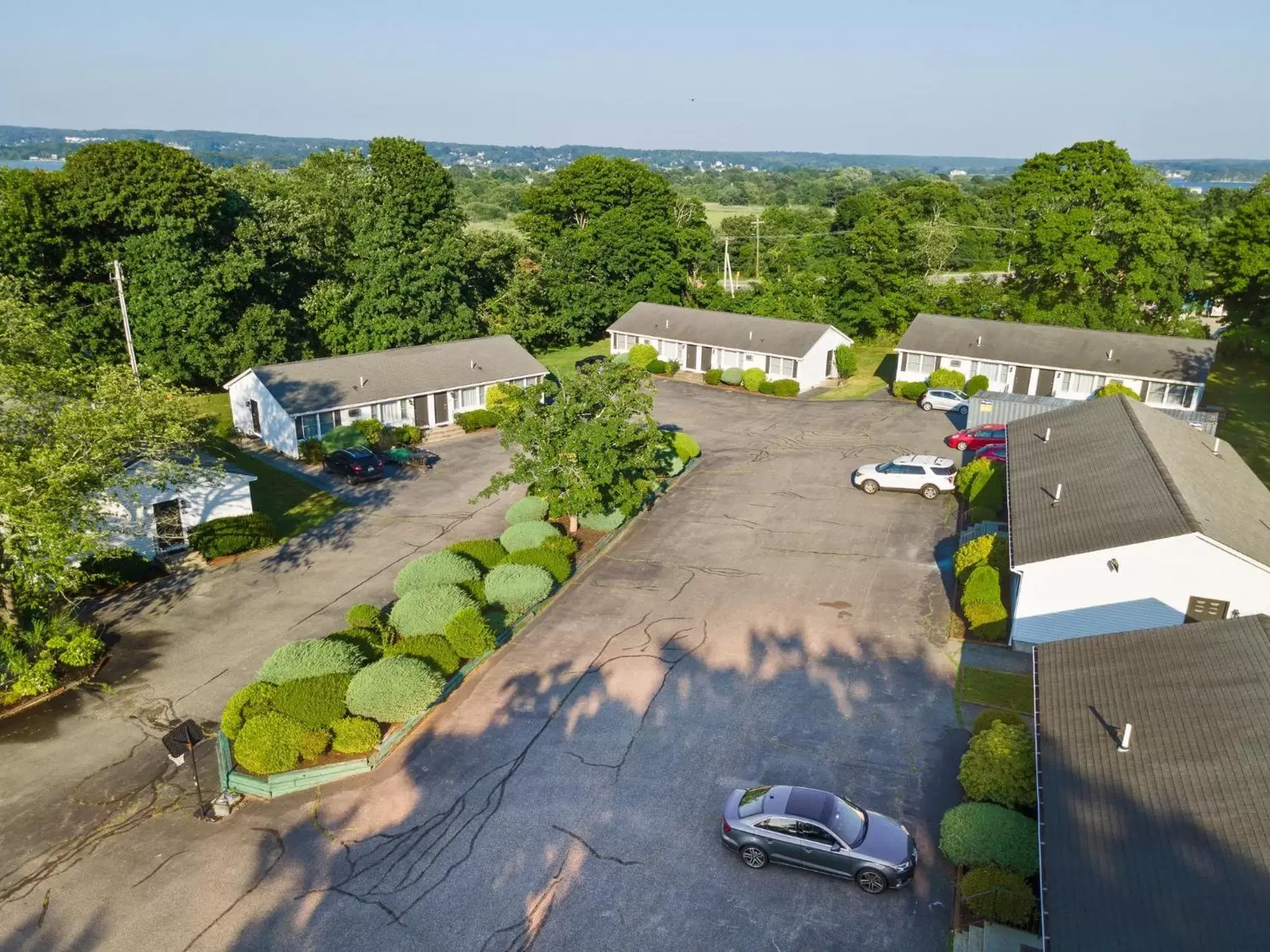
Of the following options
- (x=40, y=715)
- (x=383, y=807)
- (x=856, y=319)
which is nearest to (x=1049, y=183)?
(x=856, y=319)

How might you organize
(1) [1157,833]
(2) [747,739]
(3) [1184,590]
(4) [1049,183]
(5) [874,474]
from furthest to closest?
(4) [1049,183] < (5) [874,474] < (3) [1184,590] < (2) [747,739] < (1) [1157,833]

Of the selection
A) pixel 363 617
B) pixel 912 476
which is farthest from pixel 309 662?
pixel 912 476

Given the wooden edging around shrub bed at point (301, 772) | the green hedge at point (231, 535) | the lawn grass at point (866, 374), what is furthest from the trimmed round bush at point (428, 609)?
the lawn grass at point (866, 374)

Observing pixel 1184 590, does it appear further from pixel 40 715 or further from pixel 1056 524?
pixel 40 715

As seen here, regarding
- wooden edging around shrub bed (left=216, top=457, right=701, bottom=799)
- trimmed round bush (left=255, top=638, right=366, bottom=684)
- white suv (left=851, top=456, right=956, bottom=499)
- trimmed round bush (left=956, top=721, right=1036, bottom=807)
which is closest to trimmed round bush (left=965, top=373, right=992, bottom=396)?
white suv (left=851, top=456, right=956, bottom=499)

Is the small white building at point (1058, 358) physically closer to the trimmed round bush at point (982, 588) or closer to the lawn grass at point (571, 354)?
the lawn grass at point (571, 354)

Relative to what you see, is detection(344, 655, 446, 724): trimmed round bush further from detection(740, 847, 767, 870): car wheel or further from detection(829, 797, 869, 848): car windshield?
detection(829, 797, 869, 848): car windshield
